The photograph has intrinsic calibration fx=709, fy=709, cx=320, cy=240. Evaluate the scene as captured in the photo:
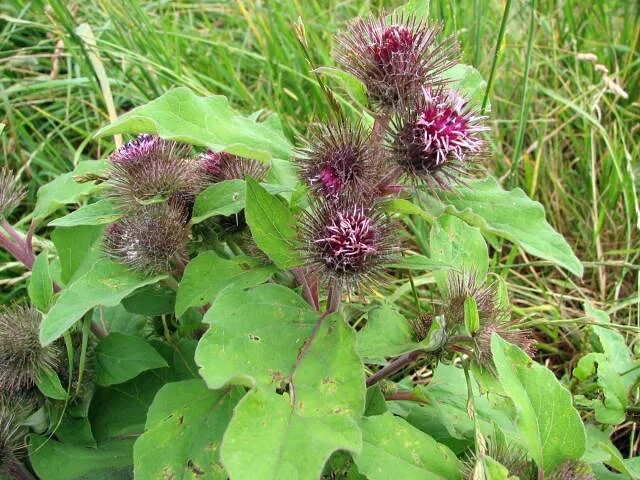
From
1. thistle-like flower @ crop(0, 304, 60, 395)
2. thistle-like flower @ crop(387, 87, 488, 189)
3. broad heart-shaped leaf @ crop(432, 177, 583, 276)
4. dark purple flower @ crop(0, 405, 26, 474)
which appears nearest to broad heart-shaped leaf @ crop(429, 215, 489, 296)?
broad heart-shaped leaf @ crop(432, 177, 583, 276)

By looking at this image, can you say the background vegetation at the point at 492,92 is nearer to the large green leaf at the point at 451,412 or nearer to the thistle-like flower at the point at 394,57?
the large green leaf at the point at 451,412

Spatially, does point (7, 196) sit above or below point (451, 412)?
above

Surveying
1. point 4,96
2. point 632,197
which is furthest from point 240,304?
point 4,96

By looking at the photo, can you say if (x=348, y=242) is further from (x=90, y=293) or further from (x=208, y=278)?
(x=90, y=293)

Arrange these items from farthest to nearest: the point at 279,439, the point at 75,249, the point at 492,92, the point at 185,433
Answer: the point at 492,92 → the point at 75,249 → the point at 185,433 → the point at 279,439

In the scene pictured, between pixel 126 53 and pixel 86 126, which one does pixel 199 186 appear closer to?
pixel 126 53

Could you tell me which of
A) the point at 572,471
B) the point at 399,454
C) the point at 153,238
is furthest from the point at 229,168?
the point at 572,471

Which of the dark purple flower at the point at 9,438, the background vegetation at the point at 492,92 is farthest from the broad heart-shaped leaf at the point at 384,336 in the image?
the background vegetation at the point at 492,92
